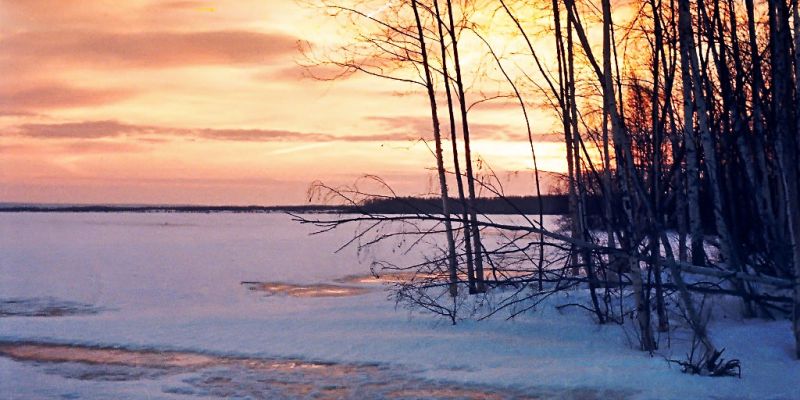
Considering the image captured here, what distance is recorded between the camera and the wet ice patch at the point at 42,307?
57.8 ft

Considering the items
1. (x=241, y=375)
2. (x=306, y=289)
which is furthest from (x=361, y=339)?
(x=306, y=289)

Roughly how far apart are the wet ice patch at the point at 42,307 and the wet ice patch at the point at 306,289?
462 cm

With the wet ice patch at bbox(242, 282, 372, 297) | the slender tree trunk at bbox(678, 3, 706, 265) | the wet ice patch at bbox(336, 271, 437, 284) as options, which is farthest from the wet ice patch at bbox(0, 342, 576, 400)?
the wet ice patch at bbox(336, 271, 437, 284)

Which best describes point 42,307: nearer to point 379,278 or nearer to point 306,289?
point 306,289

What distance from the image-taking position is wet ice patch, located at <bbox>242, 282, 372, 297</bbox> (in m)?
21.7

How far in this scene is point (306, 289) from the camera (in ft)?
75.3

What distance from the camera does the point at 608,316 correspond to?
14758mm

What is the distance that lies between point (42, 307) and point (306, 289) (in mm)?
6766

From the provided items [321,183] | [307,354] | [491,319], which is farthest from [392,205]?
[491,319]

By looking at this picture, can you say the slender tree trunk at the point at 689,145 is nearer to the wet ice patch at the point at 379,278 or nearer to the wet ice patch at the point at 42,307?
the wet ice patch at the point at 42,307

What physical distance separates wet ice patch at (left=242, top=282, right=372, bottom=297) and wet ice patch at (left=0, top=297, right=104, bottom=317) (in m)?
4.62

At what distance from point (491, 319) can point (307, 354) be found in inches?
172

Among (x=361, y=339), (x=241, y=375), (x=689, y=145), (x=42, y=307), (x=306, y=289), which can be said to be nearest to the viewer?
(x=241, y=375)

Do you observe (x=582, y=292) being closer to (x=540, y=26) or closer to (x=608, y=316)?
(x=608, y=316)
